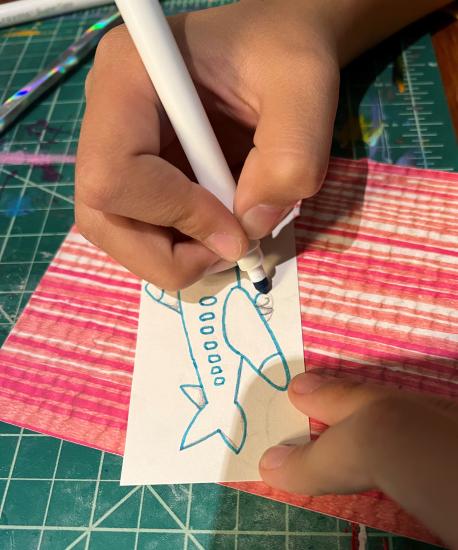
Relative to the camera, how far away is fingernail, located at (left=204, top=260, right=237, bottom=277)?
550 millimetres

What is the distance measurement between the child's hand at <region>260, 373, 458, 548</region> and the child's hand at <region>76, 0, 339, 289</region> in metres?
0.20

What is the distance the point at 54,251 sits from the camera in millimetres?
636

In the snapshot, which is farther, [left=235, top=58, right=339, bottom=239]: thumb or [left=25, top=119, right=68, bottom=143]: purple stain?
[left=25, top=119, right=68, bottom=143]: purple stain

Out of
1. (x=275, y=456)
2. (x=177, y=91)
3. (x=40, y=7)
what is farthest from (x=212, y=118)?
(x=40, y=7)

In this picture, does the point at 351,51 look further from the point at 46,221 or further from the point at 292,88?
the point at 46,221

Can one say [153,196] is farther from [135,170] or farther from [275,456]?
[275,456]

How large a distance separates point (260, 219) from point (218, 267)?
111mm

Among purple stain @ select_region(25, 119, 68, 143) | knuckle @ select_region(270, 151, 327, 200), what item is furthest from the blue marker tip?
purple stain @ select_region(25, 119, 68, 143)

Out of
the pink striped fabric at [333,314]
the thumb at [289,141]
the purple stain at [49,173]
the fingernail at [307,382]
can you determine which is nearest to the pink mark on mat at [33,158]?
the purple stain at [49,173]

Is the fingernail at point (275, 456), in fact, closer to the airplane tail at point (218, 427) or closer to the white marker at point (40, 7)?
the airplane tail at point (218, 427)

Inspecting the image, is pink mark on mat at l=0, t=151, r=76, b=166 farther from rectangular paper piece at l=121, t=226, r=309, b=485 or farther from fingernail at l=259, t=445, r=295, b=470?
fingernail at l=259, t=445, r=295, b=470

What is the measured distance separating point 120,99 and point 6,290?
0.31 m

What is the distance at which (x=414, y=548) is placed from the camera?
0.41 m

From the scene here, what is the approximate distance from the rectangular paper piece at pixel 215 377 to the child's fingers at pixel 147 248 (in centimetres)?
5
